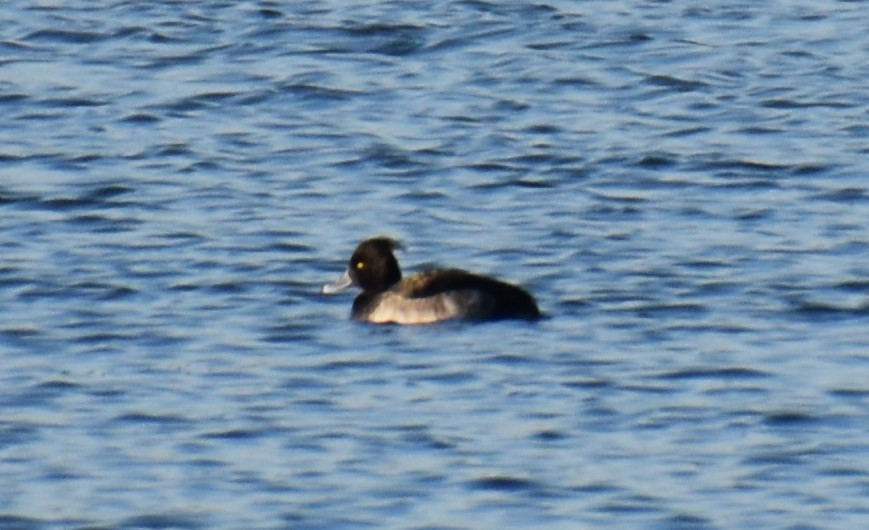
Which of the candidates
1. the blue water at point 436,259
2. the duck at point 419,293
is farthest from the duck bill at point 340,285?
the blue water at point 436,259

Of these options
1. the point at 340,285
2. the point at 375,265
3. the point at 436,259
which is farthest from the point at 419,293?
the point at 436,259

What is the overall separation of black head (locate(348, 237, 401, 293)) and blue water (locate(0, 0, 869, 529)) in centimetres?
27

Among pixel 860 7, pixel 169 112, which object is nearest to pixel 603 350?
pixel 169 112

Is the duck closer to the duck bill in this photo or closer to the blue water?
the duck bill

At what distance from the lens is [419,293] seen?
15172 mm

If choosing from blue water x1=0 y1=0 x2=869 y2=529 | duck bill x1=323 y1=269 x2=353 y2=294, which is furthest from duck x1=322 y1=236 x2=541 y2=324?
blue water x1=0 y1=0 x2=869 y2=529

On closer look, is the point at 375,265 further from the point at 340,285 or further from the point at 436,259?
the point at 436,259

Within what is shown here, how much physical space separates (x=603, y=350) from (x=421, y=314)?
55.6 inches

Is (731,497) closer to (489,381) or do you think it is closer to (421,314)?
(489,381)

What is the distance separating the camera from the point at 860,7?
24688 mm

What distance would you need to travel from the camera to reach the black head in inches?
608

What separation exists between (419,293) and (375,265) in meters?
0.45

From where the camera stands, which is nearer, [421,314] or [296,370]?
[296,370]

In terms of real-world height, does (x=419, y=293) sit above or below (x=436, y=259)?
above
